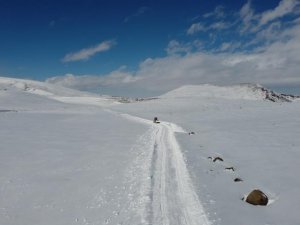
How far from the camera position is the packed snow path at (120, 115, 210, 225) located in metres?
10.5

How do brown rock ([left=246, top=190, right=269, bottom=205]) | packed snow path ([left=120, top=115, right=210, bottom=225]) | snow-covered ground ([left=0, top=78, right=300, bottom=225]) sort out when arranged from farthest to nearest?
brown rock ([left=246, top=190, right=269, bottom=205]), snow-covered ground ([left=0, top=78, right=300, bottom=225]), packed snow path ([left=120, top=115, right=210, bottom=225])

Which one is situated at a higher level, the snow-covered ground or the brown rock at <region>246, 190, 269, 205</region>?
the brown rock at <region>246, 190, 269, 205</region>

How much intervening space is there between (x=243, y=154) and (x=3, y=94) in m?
122

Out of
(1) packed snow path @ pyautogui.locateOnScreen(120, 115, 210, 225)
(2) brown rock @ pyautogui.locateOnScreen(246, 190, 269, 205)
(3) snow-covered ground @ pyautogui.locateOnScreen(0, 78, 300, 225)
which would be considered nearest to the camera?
(1) packed snow path @ pyautogui.locateOnScreen(120, 115, 210, 225)

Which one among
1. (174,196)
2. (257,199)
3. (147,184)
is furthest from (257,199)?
(147,184)

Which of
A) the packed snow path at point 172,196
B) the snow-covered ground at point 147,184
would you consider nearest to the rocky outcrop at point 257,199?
the snow-covered ground at point 147,184

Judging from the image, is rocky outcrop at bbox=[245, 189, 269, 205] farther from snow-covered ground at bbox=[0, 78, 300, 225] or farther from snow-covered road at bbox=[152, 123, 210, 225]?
snow-covered road at bbox=[152, 123, 210, 225]

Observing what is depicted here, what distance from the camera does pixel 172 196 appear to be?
12.7 meters

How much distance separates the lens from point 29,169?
57.9 ft

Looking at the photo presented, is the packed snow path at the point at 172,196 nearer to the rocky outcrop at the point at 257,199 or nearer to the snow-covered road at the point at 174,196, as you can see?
the snow-covered road at the point at 174,196

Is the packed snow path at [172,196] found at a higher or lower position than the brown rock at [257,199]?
lower

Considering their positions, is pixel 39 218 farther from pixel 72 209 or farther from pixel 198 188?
pixel 198 188

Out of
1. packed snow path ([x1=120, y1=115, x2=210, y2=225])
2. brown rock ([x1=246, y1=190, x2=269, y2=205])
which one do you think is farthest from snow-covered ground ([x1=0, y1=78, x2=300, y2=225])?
brown rock ([x1=246, y1=190, x2=269, y2=205])

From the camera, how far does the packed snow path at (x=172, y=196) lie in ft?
34.5
